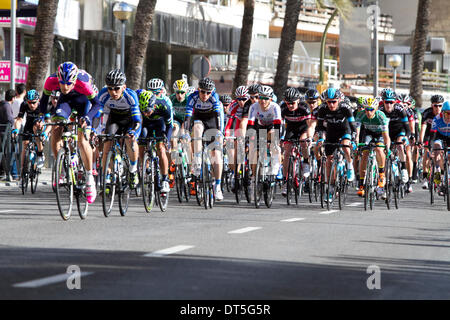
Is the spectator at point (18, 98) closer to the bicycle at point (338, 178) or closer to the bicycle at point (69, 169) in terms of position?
the bicycle at point (338, 178)

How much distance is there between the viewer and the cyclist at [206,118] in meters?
17.3

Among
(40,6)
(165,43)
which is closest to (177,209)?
(40,6)

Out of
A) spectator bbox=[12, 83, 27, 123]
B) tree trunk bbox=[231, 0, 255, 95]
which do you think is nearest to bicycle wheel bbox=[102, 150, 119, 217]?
spectator bbox=[12, 83, 27, 123]

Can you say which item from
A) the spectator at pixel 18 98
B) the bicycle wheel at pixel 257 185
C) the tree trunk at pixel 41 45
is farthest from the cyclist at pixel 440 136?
the tree trunk at pixel 41 45

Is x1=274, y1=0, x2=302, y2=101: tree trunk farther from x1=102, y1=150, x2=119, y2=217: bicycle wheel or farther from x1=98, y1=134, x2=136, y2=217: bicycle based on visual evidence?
x1=102, y1=150, x2=119, y2=217: bicycle wheel

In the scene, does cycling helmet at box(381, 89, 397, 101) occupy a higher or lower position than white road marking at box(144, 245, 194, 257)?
higher

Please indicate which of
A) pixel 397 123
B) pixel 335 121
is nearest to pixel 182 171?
pixel 335 121

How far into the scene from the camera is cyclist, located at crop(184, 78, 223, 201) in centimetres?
1734

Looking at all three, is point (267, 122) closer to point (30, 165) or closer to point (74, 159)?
point (30, 165)

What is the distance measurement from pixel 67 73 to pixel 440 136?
819 centimetres

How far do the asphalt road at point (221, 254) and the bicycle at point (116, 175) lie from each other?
9.8 inches

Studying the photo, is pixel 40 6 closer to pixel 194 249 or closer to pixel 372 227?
pixel 372 227

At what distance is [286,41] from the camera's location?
35906mm

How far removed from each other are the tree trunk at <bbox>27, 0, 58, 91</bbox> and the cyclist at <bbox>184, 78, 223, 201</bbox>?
9388 mm
